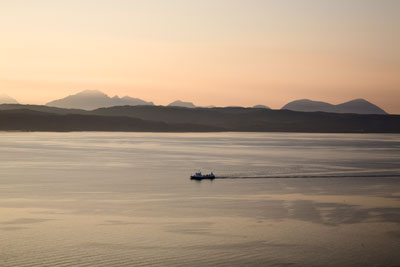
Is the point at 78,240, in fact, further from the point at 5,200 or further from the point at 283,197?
the point at 283,197

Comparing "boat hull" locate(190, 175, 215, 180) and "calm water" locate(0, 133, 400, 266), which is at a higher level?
"boat hull" locate(190, 175, 215, 180)

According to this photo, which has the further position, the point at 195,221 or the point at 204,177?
the point at 204,177

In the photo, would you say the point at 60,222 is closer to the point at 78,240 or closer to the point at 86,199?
the point at 78,240

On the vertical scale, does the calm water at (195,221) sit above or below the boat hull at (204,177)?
below

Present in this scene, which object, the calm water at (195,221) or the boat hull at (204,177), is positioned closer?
the calm water at (195,221)

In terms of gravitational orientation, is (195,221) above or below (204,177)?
below

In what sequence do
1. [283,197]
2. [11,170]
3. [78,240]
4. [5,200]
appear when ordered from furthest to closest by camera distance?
1. [11,170]
2. [283,197]
3. [5,200]
4. [78,240]

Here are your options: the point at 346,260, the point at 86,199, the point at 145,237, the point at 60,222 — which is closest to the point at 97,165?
the point at 86,199

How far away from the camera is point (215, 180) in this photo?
52469 mm

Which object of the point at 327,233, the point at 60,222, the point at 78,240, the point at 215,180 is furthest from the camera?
the point at 215,180

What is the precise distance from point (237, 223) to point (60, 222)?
32.2 feet

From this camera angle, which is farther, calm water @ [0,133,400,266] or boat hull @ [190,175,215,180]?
boat hull @ [190,175,215,180]

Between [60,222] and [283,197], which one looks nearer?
[60,222]

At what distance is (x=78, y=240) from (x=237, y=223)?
9.06 meters
